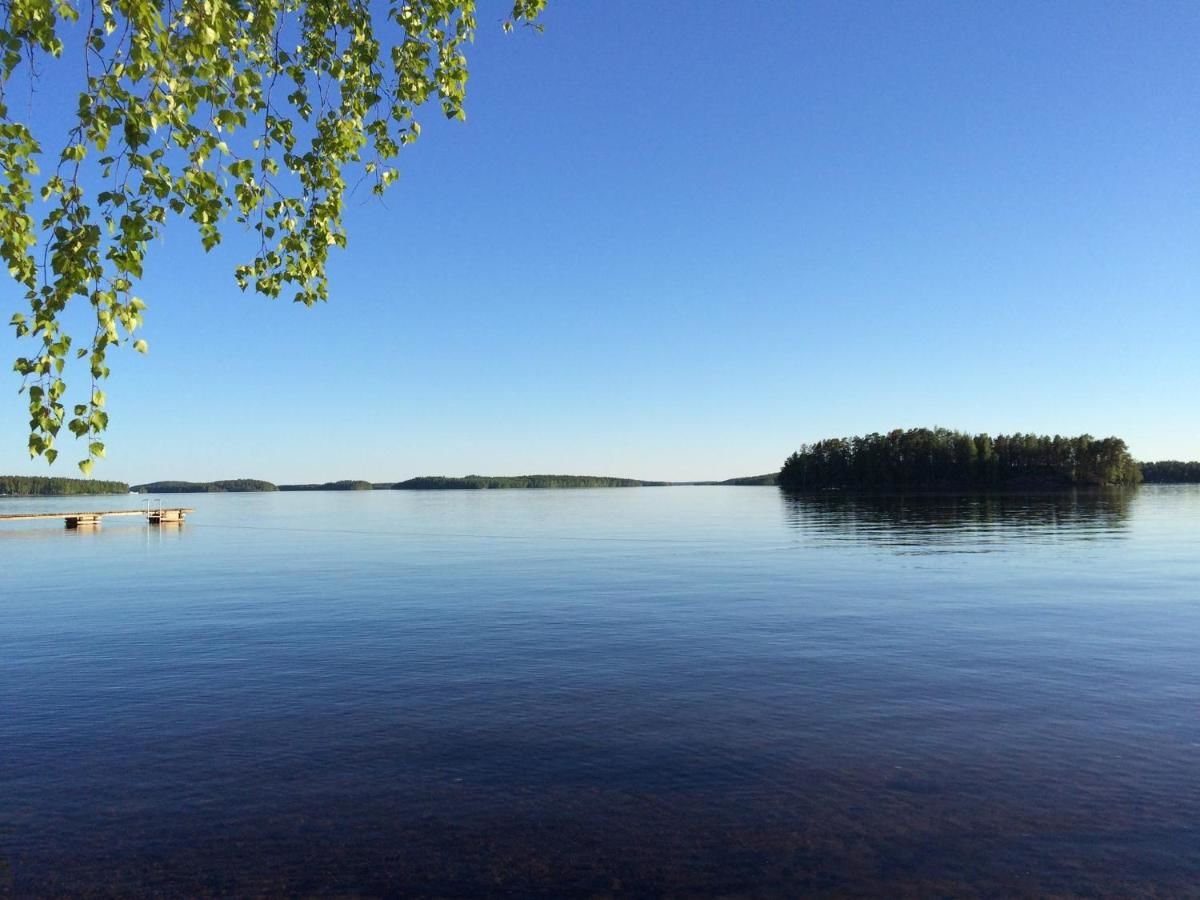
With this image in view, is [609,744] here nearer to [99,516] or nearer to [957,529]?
[957,529]

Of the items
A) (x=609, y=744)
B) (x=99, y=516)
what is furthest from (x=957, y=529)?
(x=99, y=516)

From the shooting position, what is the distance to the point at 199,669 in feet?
69.0

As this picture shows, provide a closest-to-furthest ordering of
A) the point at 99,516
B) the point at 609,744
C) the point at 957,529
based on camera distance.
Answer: the point at 609,744 → the point at 957,529 → the point at 99,516

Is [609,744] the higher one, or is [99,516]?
[99,516]

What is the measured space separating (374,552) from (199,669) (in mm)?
39203

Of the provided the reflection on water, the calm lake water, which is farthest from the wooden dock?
the reflection on water

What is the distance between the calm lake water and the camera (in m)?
9.78

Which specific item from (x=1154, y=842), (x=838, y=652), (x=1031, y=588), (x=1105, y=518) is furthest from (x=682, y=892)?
(x=1105, y=518)

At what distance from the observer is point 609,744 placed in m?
14.3

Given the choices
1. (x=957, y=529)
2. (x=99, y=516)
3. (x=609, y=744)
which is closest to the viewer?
(x=609, y=744)

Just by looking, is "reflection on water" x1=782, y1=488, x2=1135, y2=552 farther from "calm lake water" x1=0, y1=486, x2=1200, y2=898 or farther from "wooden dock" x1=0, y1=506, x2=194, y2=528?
"wooden dock" x1=0, y1=506, x2=194, y2=528

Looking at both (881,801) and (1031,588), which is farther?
(1031,588)

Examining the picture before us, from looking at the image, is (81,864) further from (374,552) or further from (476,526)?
(476,526)

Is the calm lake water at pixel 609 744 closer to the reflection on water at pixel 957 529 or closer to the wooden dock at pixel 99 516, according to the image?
the reflection on water at pixel 957 529
